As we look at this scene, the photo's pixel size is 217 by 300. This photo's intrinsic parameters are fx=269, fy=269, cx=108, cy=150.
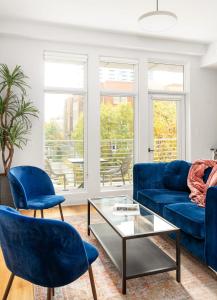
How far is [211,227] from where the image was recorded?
221 cm

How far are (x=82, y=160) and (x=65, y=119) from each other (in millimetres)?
811

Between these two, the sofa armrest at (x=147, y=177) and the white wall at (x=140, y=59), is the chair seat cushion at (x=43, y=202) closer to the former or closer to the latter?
the sofa armrest at (x=147, y=177)

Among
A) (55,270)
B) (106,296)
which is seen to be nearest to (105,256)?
(106,296)

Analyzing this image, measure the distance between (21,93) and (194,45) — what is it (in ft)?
11.2

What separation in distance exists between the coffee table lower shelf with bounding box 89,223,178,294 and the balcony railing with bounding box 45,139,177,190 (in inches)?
83.3

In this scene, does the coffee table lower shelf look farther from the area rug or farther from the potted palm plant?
the potted palm plant

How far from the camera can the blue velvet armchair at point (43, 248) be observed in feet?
4.67

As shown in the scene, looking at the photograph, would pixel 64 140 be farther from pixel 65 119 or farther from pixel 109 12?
pixel 109 12

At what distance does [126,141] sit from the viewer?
17.1 ft

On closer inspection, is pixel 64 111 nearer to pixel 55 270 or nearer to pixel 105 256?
pixel 105 256

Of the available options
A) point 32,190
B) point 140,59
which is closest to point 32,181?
point 32,190

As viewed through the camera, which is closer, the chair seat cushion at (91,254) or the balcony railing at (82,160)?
the chair seat cushion at (91,254)

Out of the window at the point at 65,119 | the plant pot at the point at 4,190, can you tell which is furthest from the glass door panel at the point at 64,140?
the plant pot at the point at 4,190

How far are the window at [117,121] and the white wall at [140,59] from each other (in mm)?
343
